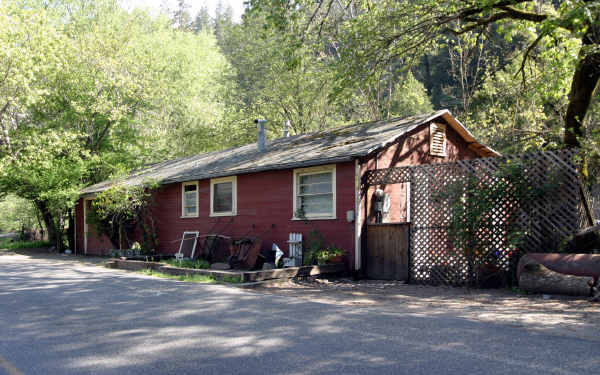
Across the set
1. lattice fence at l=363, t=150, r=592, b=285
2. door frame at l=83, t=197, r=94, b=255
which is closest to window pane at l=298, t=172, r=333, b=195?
lattice fence at l=363, t=150, r=592, b=285

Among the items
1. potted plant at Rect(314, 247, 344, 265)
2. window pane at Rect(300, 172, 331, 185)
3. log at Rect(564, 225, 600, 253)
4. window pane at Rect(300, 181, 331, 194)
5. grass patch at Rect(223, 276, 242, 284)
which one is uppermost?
window pane at Rect(300, 172, 331, 185)

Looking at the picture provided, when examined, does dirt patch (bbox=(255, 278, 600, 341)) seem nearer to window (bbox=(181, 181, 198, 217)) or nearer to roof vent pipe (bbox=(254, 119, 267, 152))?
window (bbox=(181, 181, 198, 217))

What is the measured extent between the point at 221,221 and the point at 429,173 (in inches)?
296

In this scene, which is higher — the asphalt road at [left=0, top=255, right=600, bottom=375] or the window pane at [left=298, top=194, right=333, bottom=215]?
the window pane at [left=298, top=194, right=333, bottom=215]

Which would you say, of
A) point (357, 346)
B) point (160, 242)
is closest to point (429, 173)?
point (357, 346)

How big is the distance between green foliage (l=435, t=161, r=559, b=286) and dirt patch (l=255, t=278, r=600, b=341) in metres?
0.73

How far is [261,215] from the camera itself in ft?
49.2

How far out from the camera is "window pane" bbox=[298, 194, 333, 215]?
13134 millimetres

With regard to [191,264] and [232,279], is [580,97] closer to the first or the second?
[232,279]

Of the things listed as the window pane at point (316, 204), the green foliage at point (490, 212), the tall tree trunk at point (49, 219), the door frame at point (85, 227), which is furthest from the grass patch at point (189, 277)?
the tall tree trunk at point (49, 219)

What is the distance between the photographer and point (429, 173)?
1142 cm

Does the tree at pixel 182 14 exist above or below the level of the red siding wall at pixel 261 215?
above

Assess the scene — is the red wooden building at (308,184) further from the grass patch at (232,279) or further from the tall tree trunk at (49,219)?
the tall tree trunk at (49,219)

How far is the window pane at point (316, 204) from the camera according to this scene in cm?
1313
